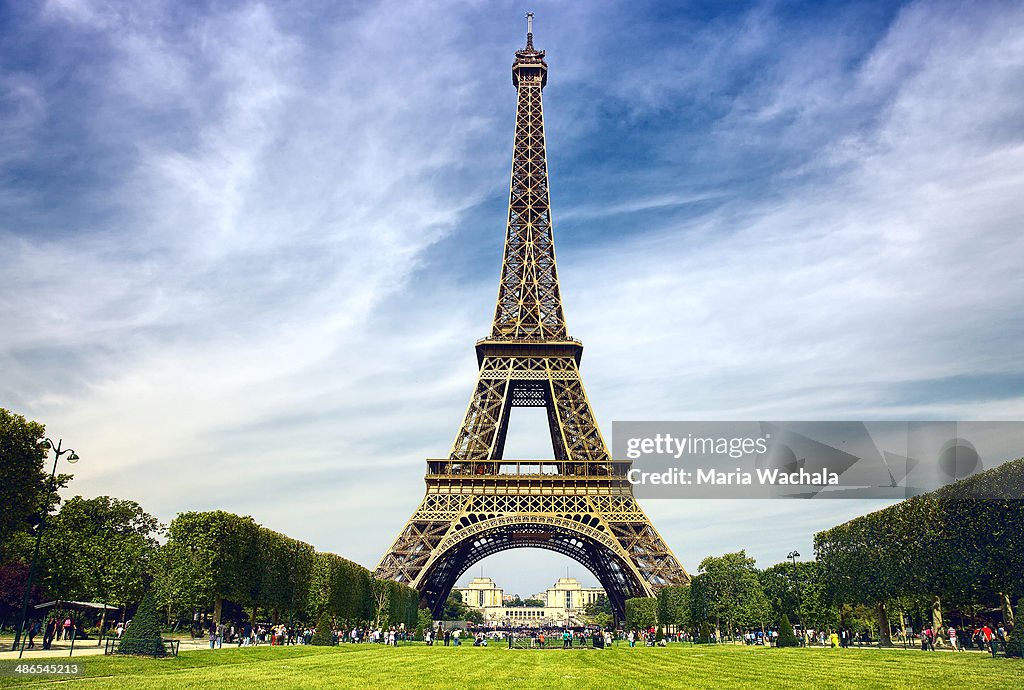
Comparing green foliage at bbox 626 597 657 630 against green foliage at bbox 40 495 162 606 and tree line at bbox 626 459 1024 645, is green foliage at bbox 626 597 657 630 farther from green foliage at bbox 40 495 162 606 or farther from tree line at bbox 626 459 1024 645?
green foliage at bbox 40 495 162 606

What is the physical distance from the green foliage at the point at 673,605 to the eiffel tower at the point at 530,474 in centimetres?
167

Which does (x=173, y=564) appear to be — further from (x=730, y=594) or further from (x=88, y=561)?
(x=730, y=594)

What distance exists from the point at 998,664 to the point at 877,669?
17.9 feet

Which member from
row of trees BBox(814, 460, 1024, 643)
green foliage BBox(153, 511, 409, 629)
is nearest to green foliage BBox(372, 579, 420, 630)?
green foliage BBox(153, 511, 409, 629)

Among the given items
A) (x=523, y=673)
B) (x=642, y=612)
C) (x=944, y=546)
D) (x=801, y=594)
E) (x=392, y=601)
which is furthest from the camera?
(x=801, y=594)

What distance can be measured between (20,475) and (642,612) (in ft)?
163

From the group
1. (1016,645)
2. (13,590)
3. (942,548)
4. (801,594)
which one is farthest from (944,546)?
(13,590)

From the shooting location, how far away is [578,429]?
67.0 m

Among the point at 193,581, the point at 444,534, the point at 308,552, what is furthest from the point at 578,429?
the point at 193,581

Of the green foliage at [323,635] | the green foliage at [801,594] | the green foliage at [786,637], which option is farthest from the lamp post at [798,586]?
the green foliage at [323,635]

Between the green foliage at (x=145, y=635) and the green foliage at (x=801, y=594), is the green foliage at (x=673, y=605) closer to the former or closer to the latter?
the green foliage at (x=801, y=594)

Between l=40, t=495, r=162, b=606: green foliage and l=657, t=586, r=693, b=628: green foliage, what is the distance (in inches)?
1669

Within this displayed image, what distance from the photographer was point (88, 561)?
5634cm

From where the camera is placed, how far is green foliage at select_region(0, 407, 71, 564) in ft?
148
